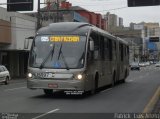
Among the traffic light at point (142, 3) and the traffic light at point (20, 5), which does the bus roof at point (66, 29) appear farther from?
the traffic light at point (20, 5)

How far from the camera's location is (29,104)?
17906mm

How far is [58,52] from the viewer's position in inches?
814

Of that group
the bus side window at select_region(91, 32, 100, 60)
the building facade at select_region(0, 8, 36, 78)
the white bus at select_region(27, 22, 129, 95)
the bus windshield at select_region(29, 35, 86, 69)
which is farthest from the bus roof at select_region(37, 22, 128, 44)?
the building facade at select_region(0, 8, 36, 78)

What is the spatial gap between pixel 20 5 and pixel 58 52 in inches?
772

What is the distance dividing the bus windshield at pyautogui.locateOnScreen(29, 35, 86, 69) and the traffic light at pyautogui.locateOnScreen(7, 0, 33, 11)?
18484 mm

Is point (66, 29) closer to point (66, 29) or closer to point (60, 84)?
point (66, 29)

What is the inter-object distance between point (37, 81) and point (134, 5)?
15924mm

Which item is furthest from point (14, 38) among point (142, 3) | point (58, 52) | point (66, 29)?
point (58, 52)

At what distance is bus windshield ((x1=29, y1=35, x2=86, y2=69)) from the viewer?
20.4 metres

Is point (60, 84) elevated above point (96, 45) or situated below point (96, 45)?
below

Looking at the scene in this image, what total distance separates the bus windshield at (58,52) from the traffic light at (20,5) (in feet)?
60.6

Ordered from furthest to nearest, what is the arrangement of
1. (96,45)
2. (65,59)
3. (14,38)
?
(14,38), (96,45), (65,59)

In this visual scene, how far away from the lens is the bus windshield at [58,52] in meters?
20.4

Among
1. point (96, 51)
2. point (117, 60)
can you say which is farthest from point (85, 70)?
point (117, 60)
